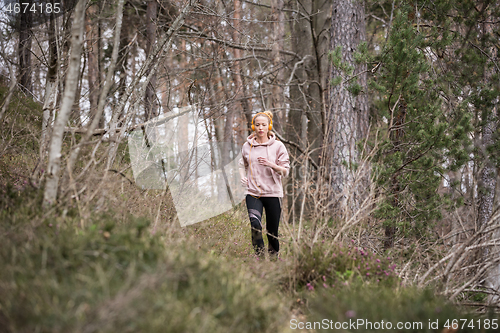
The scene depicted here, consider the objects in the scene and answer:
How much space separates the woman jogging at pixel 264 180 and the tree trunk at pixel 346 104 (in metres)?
1.75

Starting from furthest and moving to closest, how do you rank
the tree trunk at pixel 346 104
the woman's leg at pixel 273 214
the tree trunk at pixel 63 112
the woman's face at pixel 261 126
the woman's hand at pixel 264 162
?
1. the tree trunk at pixel 346 104
2. the woman's face at pixel 261 126
3. the woman's leg at pixel 273 214
4. the woman's hand at pixel 264 162
5. the tree trunk at pixel 63 112

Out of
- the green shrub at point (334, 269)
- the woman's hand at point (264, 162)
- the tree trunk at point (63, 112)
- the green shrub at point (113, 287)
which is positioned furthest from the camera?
the woman's hand at point (264, 162)

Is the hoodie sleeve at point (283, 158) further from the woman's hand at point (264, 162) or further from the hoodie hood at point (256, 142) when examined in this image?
the woman's hand at point (264, 162)

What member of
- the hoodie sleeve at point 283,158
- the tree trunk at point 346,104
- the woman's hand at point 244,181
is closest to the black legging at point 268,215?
the woman's hand at point 244,181

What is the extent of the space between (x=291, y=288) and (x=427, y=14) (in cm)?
510

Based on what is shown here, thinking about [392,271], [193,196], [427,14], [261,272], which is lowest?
[392,271]

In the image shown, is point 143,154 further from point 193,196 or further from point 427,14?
point 427,14

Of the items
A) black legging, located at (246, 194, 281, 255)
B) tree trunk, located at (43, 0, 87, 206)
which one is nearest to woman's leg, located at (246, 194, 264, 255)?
black legging, located at (246, 194, 281, 255)

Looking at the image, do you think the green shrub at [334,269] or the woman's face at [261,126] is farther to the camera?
the woman's face at [261,126]

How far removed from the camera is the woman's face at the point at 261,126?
436cm

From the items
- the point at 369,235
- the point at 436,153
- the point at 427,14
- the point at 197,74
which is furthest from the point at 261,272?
the point at 197,74

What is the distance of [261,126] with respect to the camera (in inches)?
172

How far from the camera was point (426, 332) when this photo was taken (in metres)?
2.15

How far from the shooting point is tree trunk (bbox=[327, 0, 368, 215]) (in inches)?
233
